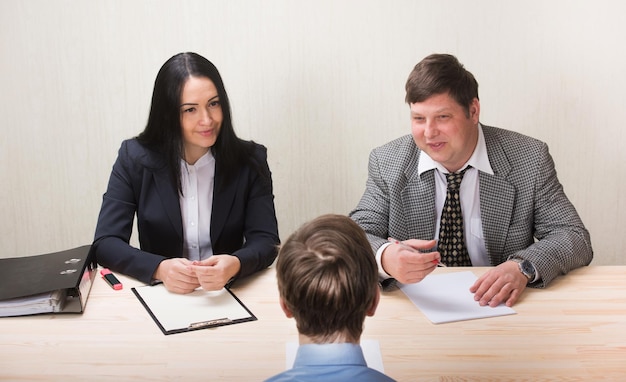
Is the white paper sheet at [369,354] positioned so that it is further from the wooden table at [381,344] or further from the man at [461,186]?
the man at [461,186]

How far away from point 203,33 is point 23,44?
0.78 metres

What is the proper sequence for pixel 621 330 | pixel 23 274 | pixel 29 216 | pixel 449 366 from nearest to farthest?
pixel 449 366 < pixel 621 330 < pixel 23 274 < pixel 29 216

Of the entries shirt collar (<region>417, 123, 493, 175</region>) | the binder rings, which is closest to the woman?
the binder rings

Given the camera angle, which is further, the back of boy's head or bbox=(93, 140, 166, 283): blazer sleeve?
bbox=(93, 140, 166, 283): blazer sleeve

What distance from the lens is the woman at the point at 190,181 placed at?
2275mm

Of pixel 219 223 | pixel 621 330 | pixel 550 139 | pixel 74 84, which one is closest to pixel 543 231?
pixel 621 330

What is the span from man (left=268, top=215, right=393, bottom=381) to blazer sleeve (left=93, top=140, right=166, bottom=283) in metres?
0.87

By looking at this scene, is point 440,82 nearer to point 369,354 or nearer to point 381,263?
point 381,263

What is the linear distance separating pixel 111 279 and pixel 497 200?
4.00 feet

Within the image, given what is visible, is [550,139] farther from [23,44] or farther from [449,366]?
[23,44]

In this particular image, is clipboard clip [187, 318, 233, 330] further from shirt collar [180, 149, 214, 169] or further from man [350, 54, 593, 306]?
shirt collar [180, 149, 214, 169]

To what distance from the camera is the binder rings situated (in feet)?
5.97

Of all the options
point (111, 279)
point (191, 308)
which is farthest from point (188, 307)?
point (111, 279)

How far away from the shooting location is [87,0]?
292 centimetres
